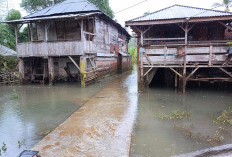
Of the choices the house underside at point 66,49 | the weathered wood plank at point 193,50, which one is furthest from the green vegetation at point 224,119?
the house underside at point 66,49

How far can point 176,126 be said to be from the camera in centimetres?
561

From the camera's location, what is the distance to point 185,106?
25.3ft

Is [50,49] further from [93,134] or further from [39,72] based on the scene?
[93,134]

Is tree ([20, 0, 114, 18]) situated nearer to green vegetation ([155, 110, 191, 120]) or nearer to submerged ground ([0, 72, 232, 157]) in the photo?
submerged ground ([0, 72, 232, 157])

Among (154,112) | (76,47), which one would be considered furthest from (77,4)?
(154,112)

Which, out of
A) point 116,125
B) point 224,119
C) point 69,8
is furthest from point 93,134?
point 69,8

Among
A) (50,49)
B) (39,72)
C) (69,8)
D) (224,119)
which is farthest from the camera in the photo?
(39,72)

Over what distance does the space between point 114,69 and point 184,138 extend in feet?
51.8

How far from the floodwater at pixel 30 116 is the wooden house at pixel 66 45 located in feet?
11.5

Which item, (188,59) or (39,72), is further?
(39,72)

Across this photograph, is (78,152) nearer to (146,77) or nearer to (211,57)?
(146,77)

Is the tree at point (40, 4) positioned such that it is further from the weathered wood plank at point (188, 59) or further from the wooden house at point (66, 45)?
the weathered wood plank at point (188, 59)

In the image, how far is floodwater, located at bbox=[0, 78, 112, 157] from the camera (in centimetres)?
502

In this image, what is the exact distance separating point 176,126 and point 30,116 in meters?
5.89
